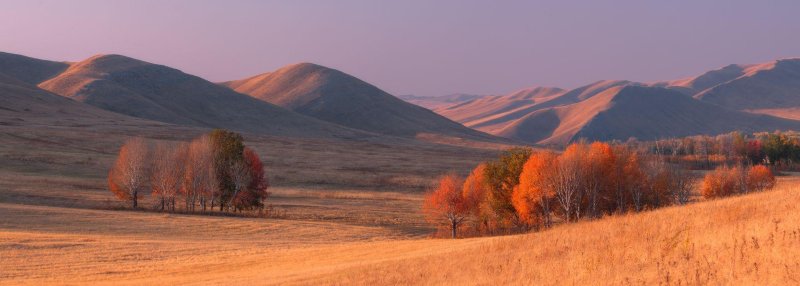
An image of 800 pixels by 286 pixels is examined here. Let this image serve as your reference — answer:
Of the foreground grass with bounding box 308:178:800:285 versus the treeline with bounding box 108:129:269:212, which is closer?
the foreground grass with bounding box 308:178:800:285

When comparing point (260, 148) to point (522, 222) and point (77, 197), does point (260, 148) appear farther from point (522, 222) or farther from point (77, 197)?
point (522, 222)

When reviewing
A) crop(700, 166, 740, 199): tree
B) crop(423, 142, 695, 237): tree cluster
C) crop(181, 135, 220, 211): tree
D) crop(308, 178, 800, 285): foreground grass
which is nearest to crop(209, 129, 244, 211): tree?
crop(181, 135, 220, 211): tree

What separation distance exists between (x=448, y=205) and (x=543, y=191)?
33.5ft

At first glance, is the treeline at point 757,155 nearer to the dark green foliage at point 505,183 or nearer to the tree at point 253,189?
the dark green foliage at point 505,183

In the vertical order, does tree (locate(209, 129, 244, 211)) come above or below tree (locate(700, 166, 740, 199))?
above

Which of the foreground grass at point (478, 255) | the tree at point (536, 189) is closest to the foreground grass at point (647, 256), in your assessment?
the foreground grass at point (478, 255)

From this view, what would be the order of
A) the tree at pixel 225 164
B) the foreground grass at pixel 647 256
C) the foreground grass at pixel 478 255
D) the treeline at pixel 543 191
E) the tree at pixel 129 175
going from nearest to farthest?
the foreground grass at pixel 647 256 < the foreground grass at pixel 478 255 < the treeline at pixel 543 191 < the tree at pixel 129 175 < the tree at pixel 225 164

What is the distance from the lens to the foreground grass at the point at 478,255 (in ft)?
54.4

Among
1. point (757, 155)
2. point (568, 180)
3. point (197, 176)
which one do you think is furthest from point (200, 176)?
point (757, 155)

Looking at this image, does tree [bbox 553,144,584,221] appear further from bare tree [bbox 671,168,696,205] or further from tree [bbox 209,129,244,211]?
tree [bbox 209,129,244,211]

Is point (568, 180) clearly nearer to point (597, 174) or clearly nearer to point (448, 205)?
point (597, 174)

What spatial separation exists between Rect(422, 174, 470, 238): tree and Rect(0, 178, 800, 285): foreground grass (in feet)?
59.5

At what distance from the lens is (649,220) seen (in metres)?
24.8

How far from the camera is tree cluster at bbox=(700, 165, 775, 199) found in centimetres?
9488
